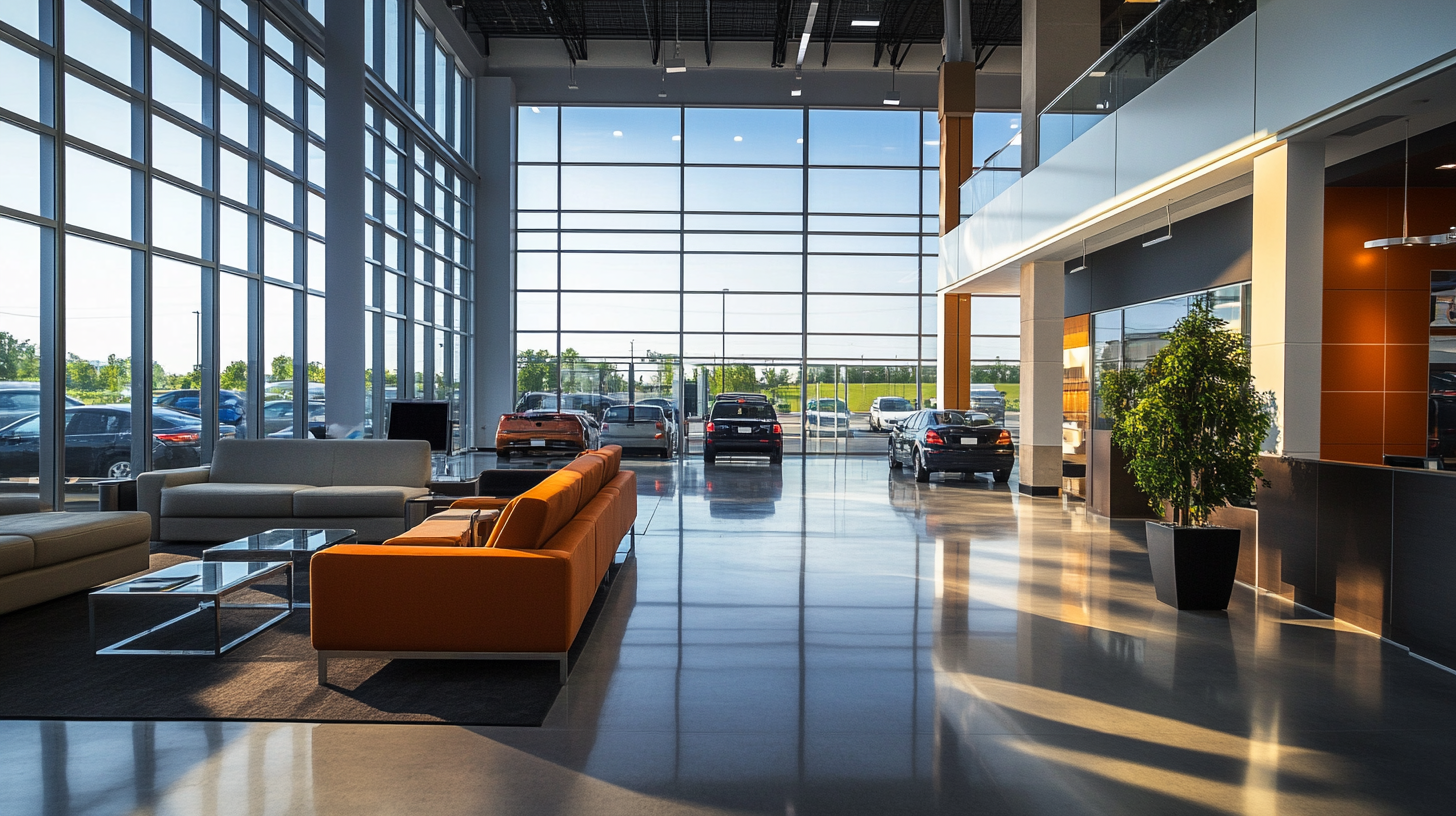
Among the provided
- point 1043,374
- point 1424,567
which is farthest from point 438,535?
point 1043,374

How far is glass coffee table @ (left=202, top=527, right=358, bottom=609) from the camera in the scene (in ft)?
17.4

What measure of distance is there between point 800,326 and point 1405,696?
648 inches

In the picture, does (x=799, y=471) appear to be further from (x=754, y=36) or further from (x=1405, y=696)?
(x=1405, y=696)

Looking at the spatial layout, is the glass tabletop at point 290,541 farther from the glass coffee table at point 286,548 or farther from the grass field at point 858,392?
the grass field at point 858,392

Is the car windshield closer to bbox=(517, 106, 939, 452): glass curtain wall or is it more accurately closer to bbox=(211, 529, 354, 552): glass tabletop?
bbox=(517, 106, 939, 452): glass curtain wall

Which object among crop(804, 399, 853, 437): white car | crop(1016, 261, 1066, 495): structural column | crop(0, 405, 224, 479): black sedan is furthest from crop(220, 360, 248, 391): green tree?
crop(804, 399, 853, 437): white car

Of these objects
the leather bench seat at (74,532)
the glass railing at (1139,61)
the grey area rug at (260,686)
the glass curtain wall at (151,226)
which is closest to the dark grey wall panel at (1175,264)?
the glass railing at (1139,61)

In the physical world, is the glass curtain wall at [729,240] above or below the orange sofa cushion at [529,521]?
above

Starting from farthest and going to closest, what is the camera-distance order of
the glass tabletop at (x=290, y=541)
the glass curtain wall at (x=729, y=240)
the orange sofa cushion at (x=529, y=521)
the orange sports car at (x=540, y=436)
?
the glass curtain wall at (x=729, y=240), the orange sports car at (x=540, y=436), the glass tabletop at (x=290, y=541), the orange sofa cushion at (x=529, y=521)

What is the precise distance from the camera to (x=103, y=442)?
26.1ft

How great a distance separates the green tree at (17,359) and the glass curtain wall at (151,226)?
0.04 ft

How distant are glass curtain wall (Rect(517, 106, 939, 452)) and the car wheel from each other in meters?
11.9

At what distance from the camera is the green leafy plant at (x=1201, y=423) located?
5.54 meters

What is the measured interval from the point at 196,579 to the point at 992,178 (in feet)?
38.5
